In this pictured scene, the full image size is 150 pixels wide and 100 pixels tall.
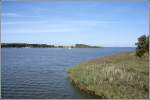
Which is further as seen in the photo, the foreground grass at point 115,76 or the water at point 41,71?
the water at point 41,71

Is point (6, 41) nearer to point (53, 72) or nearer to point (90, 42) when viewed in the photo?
point (53, 72)

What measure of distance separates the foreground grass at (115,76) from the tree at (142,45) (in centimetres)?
9

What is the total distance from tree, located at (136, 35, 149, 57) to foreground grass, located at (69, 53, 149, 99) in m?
0.09

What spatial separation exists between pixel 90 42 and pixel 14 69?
1213 mm

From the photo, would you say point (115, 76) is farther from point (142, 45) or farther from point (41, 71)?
point (41, 71)

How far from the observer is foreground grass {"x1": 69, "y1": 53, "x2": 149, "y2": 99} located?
417 centimetres

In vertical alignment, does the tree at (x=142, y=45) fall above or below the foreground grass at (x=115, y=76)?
above

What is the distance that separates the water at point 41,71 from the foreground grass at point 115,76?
11 centimetres

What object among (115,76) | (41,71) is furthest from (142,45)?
(41,71)

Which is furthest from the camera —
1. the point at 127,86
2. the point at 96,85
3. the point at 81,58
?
the point at 81,58

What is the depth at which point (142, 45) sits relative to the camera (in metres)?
4.22

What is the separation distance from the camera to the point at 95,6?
14.8 feet

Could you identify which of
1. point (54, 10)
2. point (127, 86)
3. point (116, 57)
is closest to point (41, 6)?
point (54, 10)

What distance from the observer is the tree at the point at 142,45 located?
13.8 ft
